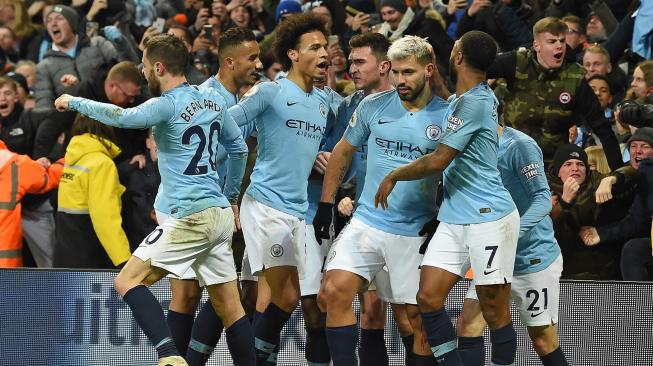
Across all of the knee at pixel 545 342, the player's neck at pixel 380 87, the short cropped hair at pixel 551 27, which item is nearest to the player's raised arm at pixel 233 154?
the player's neck at pixel 380 87

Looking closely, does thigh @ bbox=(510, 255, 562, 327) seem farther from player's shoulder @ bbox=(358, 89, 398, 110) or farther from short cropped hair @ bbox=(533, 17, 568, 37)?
short cropped hair @ bbox=(533, 17, 568, 37)

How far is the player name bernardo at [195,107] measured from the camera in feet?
23.9

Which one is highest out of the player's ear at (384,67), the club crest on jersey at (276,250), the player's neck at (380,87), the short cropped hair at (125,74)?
the player's ear at (384,67)

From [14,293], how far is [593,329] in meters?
4.04

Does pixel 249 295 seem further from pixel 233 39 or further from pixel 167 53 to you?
pixel 167 53

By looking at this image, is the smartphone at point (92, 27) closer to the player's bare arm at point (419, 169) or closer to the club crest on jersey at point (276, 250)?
the club crest on jersey at point (276, 250)

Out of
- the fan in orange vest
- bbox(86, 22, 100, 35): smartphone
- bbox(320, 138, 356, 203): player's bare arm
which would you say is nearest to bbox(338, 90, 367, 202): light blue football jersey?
bbox(320, 138, 356, 203): player's bare arm

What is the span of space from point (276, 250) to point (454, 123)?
1517 mm

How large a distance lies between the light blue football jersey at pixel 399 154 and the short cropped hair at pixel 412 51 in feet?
0.95

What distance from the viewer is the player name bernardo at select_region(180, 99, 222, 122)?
729 centimetres

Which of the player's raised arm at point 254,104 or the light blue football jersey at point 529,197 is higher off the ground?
the player's raised arm at point 254,104

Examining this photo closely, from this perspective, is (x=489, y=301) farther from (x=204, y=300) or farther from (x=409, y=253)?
(x=204, y=300)

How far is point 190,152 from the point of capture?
7.35 metres

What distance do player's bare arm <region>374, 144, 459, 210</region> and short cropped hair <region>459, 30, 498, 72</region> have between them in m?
0.57
